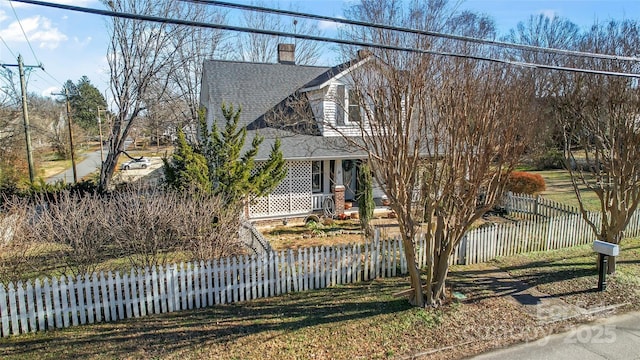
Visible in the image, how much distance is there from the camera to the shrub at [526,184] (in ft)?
67.1

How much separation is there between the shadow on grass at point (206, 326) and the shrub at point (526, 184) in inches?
600

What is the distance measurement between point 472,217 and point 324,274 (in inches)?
133

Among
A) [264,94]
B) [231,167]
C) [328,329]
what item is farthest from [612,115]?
[264,94]

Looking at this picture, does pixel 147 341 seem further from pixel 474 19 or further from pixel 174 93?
pixel 174 93

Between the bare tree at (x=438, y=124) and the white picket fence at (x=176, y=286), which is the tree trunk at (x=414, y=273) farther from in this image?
the white picket fence at (x=176, y=286)

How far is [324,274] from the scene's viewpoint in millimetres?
8672

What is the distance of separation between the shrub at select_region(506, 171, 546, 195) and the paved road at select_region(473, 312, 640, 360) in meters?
14.3

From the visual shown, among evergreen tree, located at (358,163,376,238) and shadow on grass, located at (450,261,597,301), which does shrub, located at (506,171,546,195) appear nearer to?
evergreen tree, located at (358,163,376,238)

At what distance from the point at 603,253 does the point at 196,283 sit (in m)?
8.14

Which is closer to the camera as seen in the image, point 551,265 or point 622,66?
point 622,66

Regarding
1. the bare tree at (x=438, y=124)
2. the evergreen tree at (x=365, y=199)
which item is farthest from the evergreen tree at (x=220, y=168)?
the bare tree at (x=438, y=124)

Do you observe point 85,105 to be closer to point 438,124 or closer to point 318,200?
point 318,200

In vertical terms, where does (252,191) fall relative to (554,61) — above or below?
below

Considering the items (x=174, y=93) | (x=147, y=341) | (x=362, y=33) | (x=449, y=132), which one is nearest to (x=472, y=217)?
(x=449, y=132)
